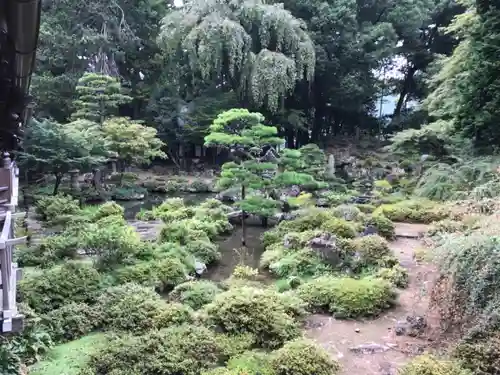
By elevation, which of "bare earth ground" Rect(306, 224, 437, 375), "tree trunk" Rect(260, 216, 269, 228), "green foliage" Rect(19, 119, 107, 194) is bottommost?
"bare earth ground" Rect(306, 224, 437, 375)

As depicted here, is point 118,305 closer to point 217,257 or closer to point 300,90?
point 217,257

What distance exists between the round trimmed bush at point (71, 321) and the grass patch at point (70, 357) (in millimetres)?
137

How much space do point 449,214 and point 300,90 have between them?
14.3 m

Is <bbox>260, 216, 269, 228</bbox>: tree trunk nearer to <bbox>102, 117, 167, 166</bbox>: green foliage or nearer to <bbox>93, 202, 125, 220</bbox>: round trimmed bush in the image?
<bbox>93, 202, 125, 220</bbox>: round trimmed bush

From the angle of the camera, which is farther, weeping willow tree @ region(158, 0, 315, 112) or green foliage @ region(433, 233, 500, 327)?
weeping willow tree @ region(158, 0, 315, 112)

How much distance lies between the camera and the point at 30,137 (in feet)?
36.7

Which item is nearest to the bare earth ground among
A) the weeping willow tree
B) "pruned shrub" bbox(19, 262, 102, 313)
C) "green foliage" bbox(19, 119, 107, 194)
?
"pruned shrub" bbox(19, 262, 102, 313)

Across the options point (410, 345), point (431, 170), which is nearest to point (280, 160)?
point (431, 170)

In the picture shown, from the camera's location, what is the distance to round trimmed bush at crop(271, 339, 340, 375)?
175 inches

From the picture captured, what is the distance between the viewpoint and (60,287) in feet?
20.0

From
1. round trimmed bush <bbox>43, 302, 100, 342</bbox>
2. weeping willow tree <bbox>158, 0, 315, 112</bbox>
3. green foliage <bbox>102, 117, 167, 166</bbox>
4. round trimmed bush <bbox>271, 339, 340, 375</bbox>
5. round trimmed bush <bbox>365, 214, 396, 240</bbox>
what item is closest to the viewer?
round trimmed bush <bbox>271, 339, 340, 375</bbox>

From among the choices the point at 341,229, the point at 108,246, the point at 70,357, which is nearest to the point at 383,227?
the point at 341,229

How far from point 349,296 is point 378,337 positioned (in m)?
0.89

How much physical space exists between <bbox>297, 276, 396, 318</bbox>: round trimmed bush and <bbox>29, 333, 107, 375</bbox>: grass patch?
293cm
